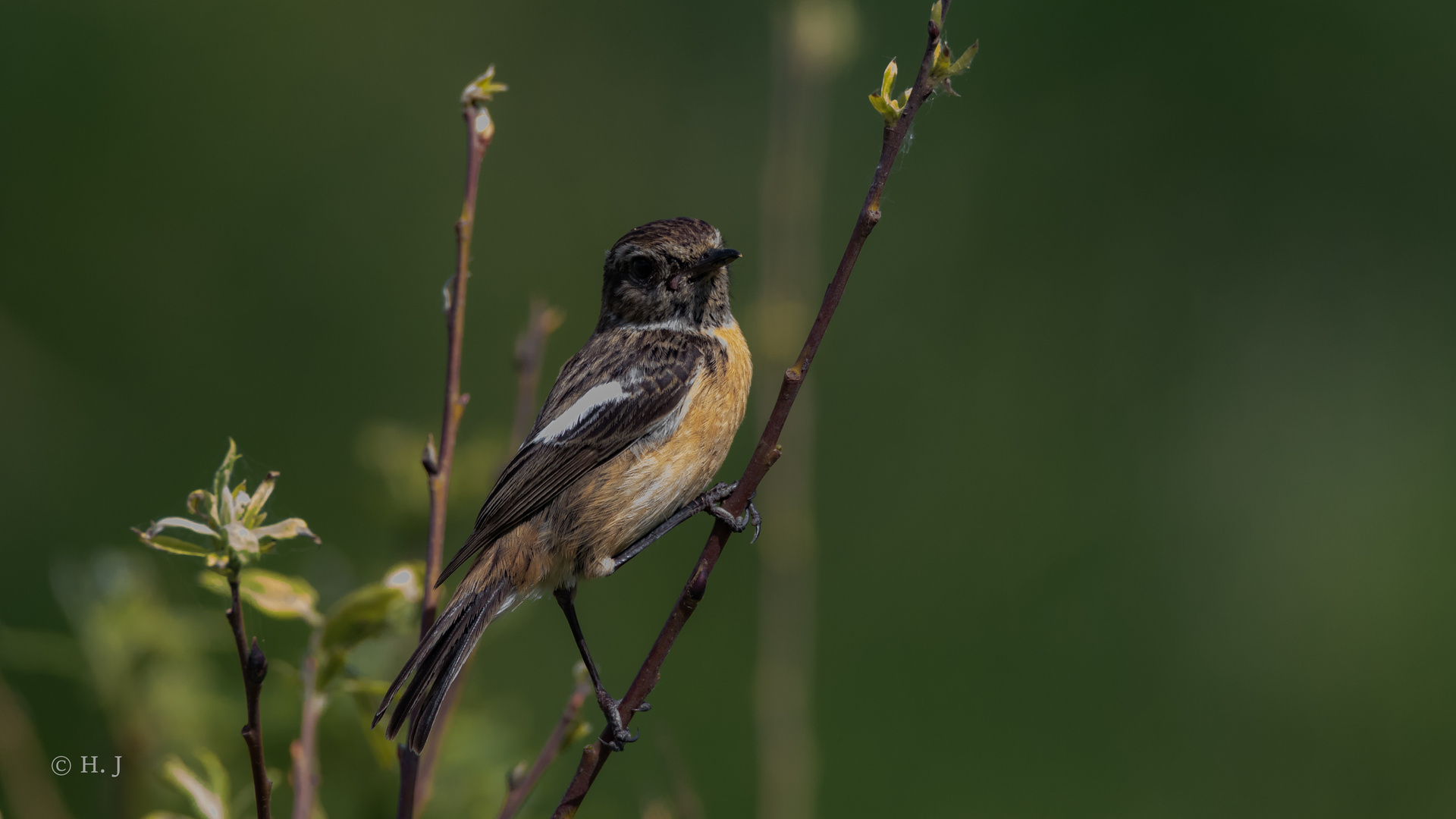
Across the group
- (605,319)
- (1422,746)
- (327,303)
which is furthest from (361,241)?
(1422,746)

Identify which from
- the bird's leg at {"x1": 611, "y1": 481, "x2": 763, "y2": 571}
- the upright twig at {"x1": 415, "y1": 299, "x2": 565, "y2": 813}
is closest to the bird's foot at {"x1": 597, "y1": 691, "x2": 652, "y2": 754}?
the upright twig at {"x1": 415, "y1": 299, "x2": 565, "y2": 813}

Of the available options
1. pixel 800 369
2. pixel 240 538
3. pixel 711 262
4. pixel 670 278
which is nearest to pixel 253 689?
pixel 240 538

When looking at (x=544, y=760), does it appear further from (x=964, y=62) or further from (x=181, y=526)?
(x=964, y=62)

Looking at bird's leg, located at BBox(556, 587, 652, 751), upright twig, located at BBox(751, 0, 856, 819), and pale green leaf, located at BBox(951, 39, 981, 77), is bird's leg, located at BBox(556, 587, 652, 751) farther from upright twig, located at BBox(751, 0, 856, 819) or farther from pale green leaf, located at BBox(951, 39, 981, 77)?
pale green leaf, located at BBox(951, 39, 981, 77)

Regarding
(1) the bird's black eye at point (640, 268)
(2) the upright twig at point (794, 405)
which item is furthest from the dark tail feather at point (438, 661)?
(1) the bird's black eye at point (640, 268)

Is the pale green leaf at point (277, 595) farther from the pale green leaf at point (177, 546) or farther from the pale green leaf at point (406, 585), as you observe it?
the pale green leaf at point (177, 546)

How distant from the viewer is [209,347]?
6.71 m

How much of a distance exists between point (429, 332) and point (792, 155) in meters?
3.69

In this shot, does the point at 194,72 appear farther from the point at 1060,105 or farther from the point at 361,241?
the point at 1060,105

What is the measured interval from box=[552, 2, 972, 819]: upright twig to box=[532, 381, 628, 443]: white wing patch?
136 centimetres

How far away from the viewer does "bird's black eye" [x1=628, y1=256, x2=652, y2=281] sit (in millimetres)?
4230

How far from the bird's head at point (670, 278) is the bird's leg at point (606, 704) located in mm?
1136

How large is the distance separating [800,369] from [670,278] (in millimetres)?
1946

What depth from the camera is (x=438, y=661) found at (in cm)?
277
